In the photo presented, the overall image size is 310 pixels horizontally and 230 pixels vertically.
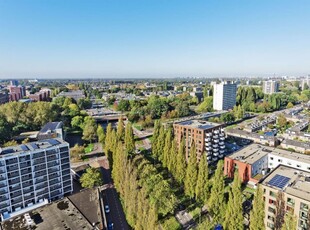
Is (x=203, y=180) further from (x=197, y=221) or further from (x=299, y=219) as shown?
(x=299, y=219)

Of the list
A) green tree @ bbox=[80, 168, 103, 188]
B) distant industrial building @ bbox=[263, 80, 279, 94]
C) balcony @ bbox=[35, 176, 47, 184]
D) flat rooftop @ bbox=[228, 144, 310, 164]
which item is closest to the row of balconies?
balcony @ bbox=[35, 176, 47, 184]

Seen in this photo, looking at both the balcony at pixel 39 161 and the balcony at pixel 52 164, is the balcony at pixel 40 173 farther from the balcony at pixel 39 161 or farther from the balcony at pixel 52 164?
the balcony at pixel 39 161

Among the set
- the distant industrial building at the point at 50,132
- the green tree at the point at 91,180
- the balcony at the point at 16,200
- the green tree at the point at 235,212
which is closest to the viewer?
the green tree at the point at 235,212

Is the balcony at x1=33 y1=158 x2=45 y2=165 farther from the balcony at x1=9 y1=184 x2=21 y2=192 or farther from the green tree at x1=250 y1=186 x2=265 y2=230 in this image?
the green tree at x1=250 y1=186 x2=265 y2=230

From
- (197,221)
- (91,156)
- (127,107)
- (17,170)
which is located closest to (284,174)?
(197,221)

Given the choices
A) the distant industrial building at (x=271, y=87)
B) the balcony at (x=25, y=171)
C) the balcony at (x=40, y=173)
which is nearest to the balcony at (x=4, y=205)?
the balcony at (x=25, y=171)

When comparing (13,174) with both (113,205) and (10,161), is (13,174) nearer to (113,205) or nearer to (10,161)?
(10,161)
